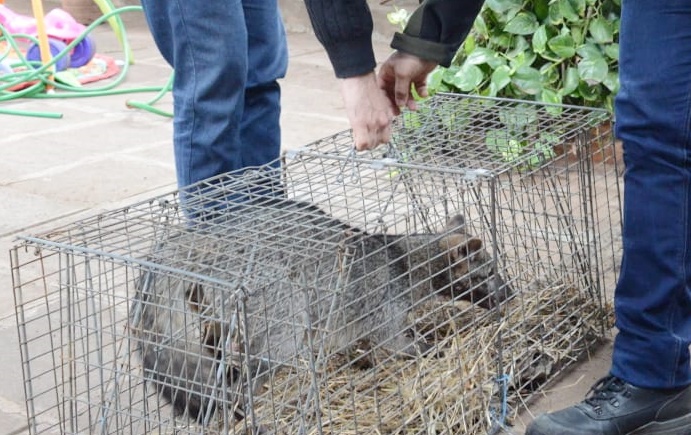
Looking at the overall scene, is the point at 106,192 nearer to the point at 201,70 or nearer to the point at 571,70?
the point at 201,70

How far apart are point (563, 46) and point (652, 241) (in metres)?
2.80

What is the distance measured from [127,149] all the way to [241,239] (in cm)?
341

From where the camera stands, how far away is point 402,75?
2814mm

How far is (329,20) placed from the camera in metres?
2.72

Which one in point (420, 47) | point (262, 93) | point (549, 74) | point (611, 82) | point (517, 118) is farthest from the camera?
point (549, 74)

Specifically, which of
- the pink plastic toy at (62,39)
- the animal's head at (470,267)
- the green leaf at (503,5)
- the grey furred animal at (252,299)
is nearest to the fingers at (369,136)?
the grey furred animal at (252,299)

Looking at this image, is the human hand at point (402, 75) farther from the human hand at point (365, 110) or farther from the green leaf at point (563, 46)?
the green leaf at point (563, 46)

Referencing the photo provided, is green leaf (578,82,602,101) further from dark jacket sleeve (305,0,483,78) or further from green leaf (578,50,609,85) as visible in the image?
dark jacket sleeve (305,0,483,78)

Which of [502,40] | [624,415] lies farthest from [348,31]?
[502,40]

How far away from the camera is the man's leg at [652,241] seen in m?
2.36

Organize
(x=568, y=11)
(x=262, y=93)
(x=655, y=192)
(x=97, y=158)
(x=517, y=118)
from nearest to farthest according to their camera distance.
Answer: (x=655, y=192)
(x=517, y=118)
(x=262, y=93)
(x=568, y=11)
(x=97, y=158)

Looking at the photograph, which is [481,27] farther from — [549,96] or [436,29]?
[436,29]

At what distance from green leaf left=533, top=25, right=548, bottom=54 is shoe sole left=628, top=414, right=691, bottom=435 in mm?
2814

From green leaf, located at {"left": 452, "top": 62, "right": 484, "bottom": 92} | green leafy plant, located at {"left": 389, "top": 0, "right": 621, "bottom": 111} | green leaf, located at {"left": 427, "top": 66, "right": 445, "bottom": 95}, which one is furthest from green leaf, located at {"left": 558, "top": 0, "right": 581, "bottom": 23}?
green leaf, located at {"left": 427, "top": 66, "right": 445, "bottom": 95}
